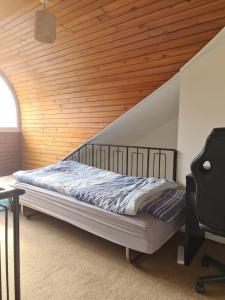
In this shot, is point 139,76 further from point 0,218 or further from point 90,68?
point 0,218

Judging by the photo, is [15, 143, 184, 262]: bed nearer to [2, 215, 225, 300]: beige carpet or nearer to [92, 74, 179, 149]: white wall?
[2, 215, 225, 300]: beige carpet

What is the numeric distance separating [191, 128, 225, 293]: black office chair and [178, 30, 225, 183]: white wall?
3.11ft

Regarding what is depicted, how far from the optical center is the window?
4672mm

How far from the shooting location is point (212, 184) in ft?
5.30

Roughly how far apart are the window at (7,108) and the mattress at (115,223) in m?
2.58

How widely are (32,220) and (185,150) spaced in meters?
2.04

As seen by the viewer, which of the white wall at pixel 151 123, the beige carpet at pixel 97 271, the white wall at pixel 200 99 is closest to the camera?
the beige carpet at pixel 97 271

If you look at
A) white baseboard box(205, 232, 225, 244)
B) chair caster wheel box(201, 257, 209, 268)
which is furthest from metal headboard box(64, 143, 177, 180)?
chair caster wheel box(201, 257, 209, 268)

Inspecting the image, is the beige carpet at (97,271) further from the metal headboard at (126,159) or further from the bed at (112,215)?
the metal headboard at (126,159)

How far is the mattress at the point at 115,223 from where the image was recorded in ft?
6.55

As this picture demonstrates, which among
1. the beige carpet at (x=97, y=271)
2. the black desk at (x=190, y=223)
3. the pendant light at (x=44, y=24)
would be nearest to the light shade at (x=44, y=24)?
the pendant light at (x=44, y=24)

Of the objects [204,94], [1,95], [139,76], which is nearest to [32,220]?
[139,76]

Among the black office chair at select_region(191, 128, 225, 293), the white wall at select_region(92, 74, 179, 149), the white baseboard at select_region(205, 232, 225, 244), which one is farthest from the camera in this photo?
the white wall at select_region(92, 74, 179, 149)

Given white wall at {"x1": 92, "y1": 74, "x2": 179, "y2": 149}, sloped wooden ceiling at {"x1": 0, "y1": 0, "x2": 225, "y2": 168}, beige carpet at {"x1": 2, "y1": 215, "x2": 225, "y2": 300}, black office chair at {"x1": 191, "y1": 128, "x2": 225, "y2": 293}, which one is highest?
sloped wooden ceiling at {"x1": 0, "y1": 0, "x2": 225, "y2": 168}
